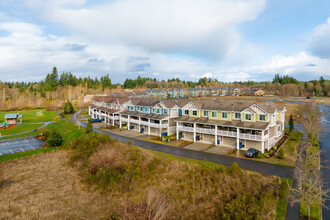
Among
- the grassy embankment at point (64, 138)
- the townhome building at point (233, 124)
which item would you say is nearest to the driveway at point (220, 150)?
the townhome building at point (233, 124)

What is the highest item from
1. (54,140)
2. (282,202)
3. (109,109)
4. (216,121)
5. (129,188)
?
(109,109)

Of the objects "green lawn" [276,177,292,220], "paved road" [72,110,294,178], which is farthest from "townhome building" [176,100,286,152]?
"green lawn" [276,177,292,220]

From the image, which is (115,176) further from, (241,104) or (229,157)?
(241,104)

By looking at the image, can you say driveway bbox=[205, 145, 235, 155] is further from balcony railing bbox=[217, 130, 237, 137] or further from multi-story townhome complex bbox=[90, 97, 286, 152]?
balcony railing bbox=[217, 130, 237, 137]

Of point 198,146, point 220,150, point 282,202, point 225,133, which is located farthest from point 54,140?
point 282,202

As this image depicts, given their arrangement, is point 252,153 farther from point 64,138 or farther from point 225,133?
point 64,138

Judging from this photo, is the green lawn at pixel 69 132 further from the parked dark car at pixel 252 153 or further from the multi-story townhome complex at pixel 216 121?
the parked dark car at pixel 252 153

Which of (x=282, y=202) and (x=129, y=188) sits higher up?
(x=282, y=202)

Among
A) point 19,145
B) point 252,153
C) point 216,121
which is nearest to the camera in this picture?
point 252,153
